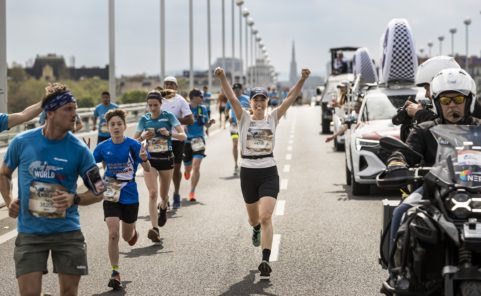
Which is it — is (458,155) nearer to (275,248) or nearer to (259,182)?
(259,182)

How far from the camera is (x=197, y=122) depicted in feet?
52.6

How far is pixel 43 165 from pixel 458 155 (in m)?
2.43

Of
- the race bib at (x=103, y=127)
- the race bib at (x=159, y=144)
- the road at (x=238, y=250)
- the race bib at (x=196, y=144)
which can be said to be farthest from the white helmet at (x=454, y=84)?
the race bib at (x=103, y=127)

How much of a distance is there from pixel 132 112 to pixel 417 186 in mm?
31185

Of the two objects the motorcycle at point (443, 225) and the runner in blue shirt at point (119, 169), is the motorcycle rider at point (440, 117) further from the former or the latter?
the runner in blue shirt at point (119, 169)

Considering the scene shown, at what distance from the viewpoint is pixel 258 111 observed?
9.70 metres

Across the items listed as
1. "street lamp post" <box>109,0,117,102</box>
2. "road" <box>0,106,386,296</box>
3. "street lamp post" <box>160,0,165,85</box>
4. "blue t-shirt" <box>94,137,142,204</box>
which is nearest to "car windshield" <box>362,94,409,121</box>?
"road" <box>0,106,386,296</box>

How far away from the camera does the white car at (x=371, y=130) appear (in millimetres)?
15234

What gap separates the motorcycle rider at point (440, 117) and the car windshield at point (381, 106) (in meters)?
10.3

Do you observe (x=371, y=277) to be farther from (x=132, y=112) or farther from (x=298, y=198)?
(x=132, y=112)

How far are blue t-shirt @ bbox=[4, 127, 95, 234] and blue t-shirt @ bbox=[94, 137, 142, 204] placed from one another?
3.05 m

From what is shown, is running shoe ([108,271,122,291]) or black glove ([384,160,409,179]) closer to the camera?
black glove ([384,160,409,179])

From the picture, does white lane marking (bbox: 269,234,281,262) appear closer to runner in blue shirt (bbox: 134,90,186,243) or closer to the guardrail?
runner in blue shirt (bbox: 134,90,186,243)

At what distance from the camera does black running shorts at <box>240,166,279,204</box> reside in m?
9.54
